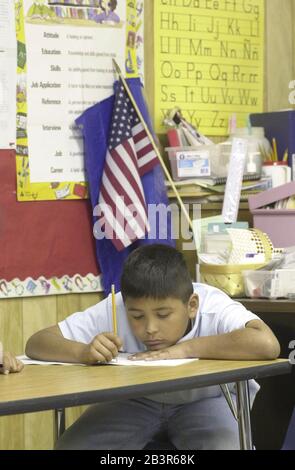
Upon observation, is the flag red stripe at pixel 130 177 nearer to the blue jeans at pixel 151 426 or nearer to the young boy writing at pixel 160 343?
the young boy writing at pixel 160 343

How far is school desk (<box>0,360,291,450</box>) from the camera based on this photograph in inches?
72.2

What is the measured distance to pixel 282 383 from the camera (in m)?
3.25

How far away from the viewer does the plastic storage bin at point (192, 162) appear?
140 inches

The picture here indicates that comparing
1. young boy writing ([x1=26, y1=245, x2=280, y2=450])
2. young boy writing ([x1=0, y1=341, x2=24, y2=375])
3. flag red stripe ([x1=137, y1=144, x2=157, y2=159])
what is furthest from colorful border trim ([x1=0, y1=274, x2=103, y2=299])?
young boy writing ([x1=0, y1=341, x2=24, y2=375])

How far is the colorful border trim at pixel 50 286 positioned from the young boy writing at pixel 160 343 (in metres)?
0.86

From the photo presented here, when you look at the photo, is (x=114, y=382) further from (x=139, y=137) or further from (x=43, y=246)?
(x=139, y=137)

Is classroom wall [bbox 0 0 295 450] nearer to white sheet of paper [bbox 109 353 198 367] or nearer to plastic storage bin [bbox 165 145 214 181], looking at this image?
plastic storage bin [bbox 165 145 214 181]

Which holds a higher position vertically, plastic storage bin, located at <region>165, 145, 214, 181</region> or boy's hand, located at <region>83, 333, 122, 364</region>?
plastic storage bin, located at <region>165, 145, 214, 181</region>

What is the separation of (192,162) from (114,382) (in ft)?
5.49

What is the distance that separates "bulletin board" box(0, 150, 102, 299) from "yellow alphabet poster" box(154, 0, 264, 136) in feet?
1.73

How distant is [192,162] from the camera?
3.55 meters

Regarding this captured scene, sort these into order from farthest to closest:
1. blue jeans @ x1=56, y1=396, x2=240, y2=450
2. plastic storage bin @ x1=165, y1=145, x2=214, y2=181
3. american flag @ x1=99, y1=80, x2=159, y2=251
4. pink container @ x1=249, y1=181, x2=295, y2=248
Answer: plastic storage bin @ x1=165, y1=145, x2=214, y2=181, american flag @ x1=99, y1=80, x2=159, y2=251, pink container @ x1=249, y1=181, x2=295, y2=248, blue jeans @ x1=56, y1=396, x2=240, y2=450

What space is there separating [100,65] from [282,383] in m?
1.30
